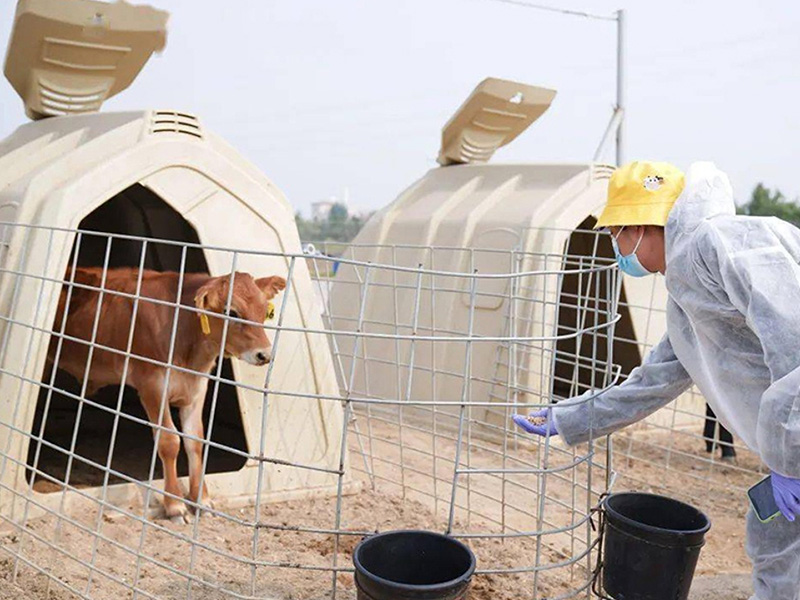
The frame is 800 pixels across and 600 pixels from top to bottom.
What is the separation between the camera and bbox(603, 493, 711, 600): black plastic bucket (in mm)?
3109

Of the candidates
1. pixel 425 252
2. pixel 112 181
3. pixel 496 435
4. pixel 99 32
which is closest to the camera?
pixel 112 181

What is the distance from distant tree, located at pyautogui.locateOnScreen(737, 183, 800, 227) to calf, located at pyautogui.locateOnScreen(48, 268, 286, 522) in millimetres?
28324

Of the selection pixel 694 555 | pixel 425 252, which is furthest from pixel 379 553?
pixel 425 252

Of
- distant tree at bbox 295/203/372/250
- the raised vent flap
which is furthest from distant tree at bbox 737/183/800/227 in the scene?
the raised vent flap

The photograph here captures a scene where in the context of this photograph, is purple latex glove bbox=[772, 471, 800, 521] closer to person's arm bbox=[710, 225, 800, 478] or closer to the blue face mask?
person's arm bbox=[710, 225, 800, 478]

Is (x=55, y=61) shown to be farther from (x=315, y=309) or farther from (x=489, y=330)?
(x=489, y=330)

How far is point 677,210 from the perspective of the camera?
2.71 meters

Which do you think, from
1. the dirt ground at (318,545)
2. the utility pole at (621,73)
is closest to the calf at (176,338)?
the dirt ground at (318,545)

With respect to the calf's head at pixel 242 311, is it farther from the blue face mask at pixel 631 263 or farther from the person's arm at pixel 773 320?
the person's arm at pixel 773 320

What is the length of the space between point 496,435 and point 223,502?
287 centimetres

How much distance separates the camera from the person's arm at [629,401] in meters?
3.13

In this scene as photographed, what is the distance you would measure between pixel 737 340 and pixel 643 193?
0.54 meters

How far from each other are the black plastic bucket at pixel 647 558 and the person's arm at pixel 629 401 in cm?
34

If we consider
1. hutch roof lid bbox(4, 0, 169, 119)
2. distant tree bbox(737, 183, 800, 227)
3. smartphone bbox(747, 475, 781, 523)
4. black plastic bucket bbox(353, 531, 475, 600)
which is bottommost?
black plastic bucket bbox(353, 531, 475, 600)
